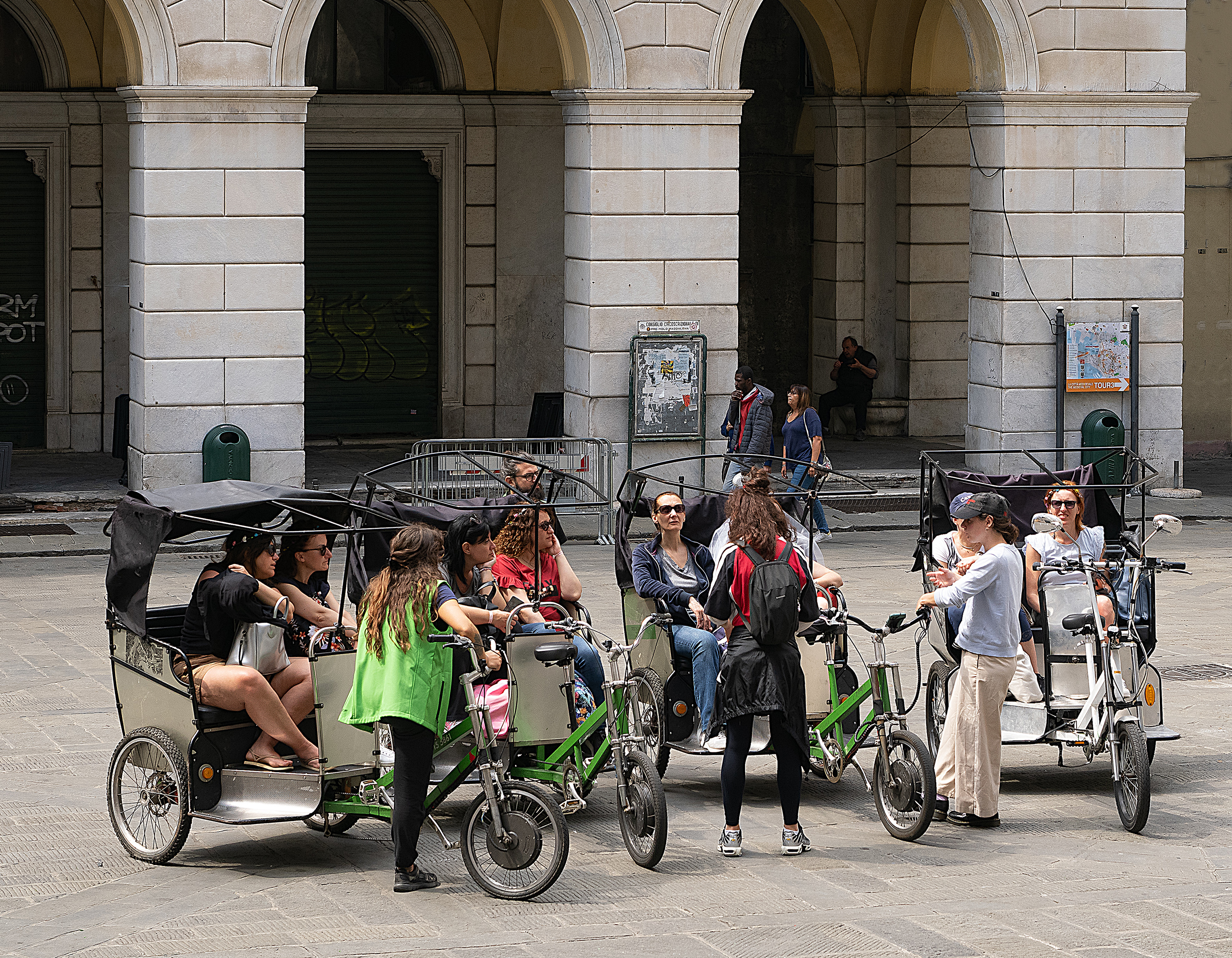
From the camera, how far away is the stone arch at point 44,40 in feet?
73.2

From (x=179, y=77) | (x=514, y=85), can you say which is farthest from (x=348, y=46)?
(x=179, y=77)

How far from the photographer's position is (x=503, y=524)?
405 inches

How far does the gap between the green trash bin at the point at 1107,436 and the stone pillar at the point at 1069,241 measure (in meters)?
0.30

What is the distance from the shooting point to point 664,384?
64.9 feet

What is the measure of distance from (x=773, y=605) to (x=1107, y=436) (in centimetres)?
1254

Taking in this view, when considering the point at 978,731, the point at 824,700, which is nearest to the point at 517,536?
the point at 824,700

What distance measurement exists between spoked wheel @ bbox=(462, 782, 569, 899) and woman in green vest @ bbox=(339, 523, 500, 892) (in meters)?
0.23

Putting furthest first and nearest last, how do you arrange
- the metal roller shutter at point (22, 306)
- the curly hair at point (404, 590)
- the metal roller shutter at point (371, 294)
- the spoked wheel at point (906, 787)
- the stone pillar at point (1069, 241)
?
the metal roller shutter at point (371, 294)
the metal roller shutter at point (22, 306)
the stone pillar at point (1069, 241)
the spoked wheel at point (906, 787)
the curly hair at point (404, 590)

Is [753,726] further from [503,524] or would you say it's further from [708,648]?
[503,524]

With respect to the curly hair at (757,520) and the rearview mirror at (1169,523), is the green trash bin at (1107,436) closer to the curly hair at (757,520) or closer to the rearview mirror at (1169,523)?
the rearview mirror at (1169,523)

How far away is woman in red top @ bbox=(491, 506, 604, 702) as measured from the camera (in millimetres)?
9875

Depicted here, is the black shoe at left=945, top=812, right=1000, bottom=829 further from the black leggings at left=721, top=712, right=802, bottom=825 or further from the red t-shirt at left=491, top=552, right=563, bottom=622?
the red t-shirt at left=491, top=552, right=563, bottom=622

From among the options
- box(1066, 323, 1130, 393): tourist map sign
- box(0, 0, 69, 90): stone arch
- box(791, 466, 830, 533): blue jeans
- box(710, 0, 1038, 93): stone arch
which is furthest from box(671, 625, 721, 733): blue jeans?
box(0, 0, 69, 90): stone arch

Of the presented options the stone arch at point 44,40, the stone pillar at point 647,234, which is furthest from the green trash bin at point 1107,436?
the stone arch at point 44,40
